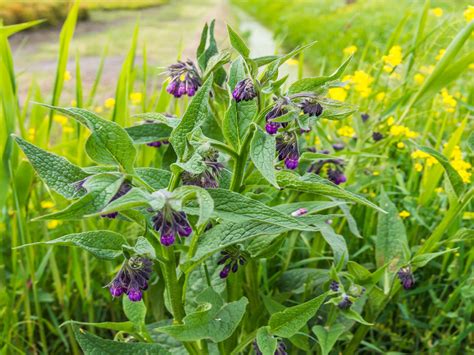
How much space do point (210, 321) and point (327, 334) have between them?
0.25m

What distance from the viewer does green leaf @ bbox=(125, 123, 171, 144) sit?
3.28ft

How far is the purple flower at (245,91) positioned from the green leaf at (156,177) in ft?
0.46

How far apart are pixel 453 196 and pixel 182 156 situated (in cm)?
55

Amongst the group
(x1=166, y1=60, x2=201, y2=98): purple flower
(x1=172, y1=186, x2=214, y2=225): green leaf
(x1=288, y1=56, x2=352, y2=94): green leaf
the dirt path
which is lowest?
the dirt path

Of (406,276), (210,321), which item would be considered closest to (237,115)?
(210,321)

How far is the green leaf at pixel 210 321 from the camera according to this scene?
81 cm

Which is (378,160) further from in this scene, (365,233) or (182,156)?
(182,156)

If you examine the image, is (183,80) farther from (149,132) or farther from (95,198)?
(95,198)

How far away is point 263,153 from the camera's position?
2.42 ft

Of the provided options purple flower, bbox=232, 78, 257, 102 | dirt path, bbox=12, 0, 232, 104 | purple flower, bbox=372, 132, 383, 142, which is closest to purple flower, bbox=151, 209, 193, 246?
purple flower, bbox=232, 78, 257, 102

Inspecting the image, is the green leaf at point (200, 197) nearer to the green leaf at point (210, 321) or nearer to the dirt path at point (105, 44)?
the green leaf at point (210, 321)

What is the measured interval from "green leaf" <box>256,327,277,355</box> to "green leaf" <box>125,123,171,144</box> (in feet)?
1.18

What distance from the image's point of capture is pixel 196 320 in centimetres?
83

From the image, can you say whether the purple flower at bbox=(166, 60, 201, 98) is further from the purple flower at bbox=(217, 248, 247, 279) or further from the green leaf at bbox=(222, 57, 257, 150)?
the purple flower at bbox=(217, 248, 247, 279)
